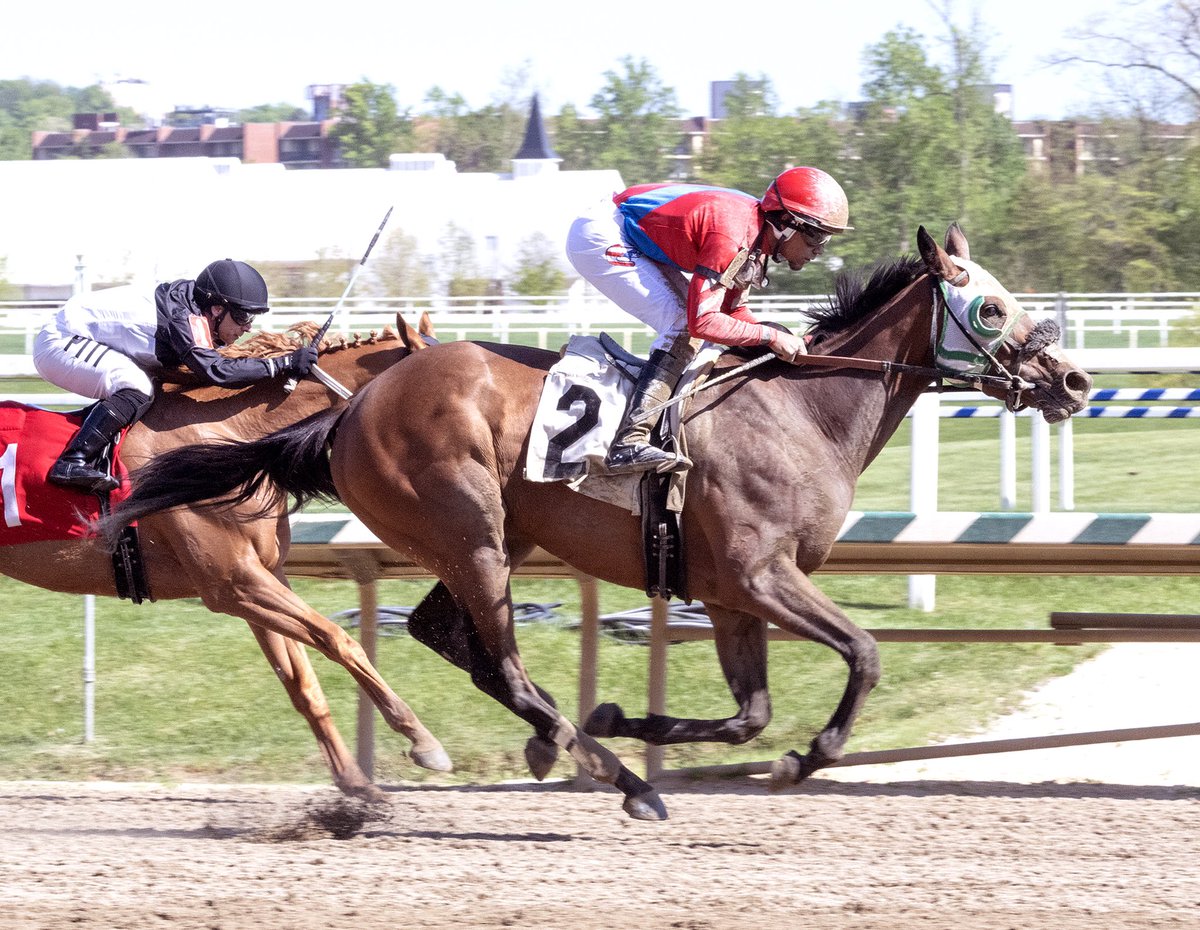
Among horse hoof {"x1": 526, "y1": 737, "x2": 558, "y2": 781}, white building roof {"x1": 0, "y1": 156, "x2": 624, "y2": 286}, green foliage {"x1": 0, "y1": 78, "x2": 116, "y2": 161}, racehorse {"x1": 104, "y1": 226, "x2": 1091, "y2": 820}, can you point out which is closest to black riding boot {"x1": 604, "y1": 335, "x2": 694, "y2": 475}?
racehorse {"x1": 104, "y1": 226, "x2": 1091, "y2": 820}

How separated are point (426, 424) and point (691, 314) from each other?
2.70 ft

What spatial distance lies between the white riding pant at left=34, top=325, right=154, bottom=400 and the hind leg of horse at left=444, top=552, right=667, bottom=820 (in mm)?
1182

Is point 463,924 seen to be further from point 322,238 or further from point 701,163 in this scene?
point 701,163

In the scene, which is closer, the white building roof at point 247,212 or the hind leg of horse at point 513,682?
the hind leg of horse at point 513,682

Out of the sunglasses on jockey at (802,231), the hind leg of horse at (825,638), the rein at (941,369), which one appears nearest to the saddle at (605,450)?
the rein at (941,369)

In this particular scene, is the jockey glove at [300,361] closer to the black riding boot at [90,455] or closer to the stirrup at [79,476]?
the black riding boot at [90,455]

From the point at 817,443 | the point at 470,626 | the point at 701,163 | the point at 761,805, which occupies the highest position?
the point at 701,163

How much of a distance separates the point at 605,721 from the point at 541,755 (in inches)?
8.3

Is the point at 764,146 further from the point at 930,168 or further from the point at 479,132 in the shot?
the point at 479,132

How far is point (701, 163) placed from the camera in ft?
153

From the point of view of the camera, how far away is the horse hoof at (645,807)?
4.35 metres

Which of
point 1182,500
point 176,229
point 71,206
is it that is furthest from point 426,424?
point 71,206

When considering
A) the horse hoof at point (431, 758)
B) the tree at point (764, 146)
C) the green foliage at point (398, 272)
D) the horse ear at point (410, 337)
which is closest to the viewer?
the horse hoof at point (431, 758)

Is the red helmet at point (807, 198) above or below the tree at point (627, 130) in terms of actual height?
below
